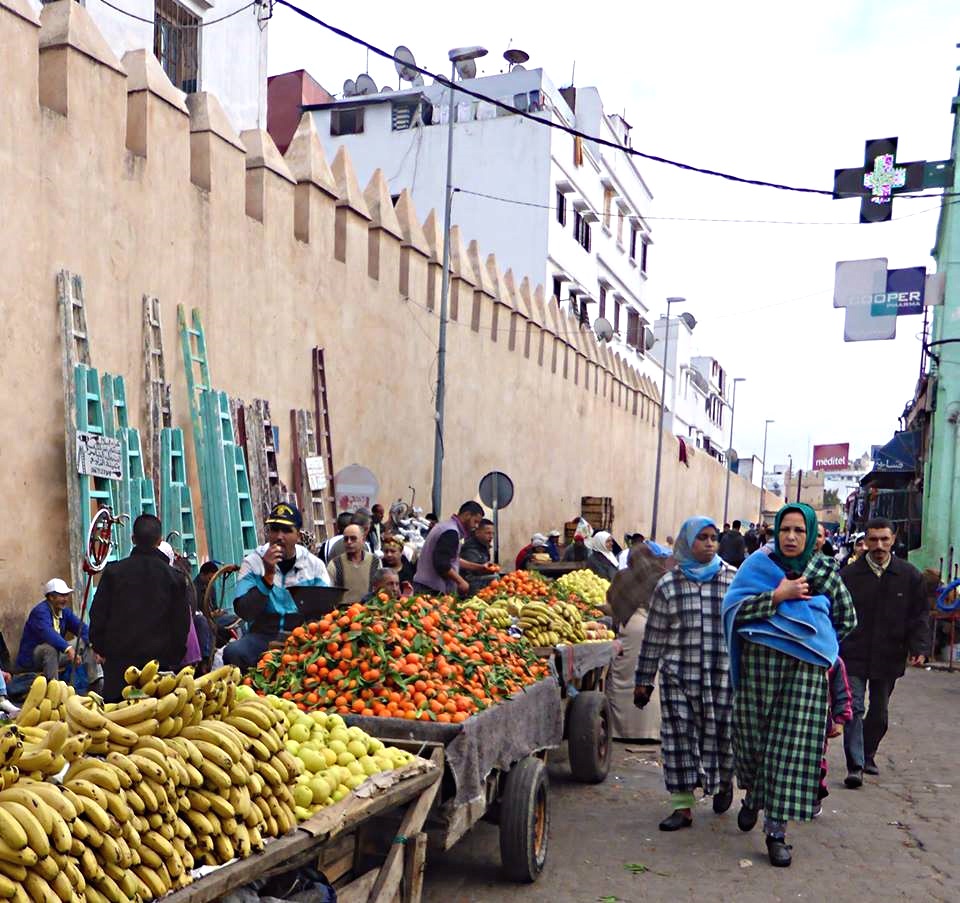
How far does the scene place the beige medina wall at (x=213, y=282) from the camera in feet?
30.0

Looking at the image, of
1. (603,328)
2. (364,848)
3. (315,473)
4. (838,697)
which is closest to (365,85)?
(603,328)

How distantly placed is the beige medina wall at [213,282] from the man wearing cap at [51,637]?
462 millimetres

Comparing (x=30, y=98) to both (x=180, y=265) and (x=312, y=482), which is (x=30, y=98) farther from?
(x=312, y=482)

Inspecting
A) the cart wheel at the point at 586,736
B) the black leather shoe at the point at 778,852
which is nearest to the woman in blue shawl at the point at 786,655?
the black leather shoe at the point at 778,852

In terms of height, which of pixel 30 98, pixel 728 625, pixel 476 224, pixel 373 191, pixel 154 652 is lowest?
pixel 154 652

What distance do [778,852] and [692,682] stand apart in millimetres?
1020

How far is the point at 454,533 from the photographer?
823 cm

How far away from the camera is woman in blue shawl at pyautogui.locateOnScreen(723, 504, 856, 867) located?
543 cm

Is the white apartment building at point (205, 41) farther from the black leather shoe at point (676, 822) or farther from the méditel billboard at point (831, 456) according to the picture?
the méditel billboard at point (831, 456)

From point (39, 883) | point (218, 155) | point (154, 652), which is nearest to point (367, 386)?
point (218, 155)

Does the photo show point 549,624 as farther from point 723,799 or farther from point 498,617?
point 723,799

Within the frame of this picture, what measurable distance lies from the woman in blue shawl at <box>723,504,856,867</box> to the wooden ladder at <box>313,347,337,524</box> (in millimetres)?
9202

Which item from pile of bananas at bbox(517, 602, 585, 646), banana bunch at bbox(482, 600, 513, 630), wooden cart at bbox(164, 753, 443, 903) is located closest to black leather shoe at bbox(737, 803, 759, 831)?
pile of bananas at bbox(517, 602, 585, 646)

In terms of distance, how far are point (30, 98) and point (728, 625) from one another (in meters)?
7.56
